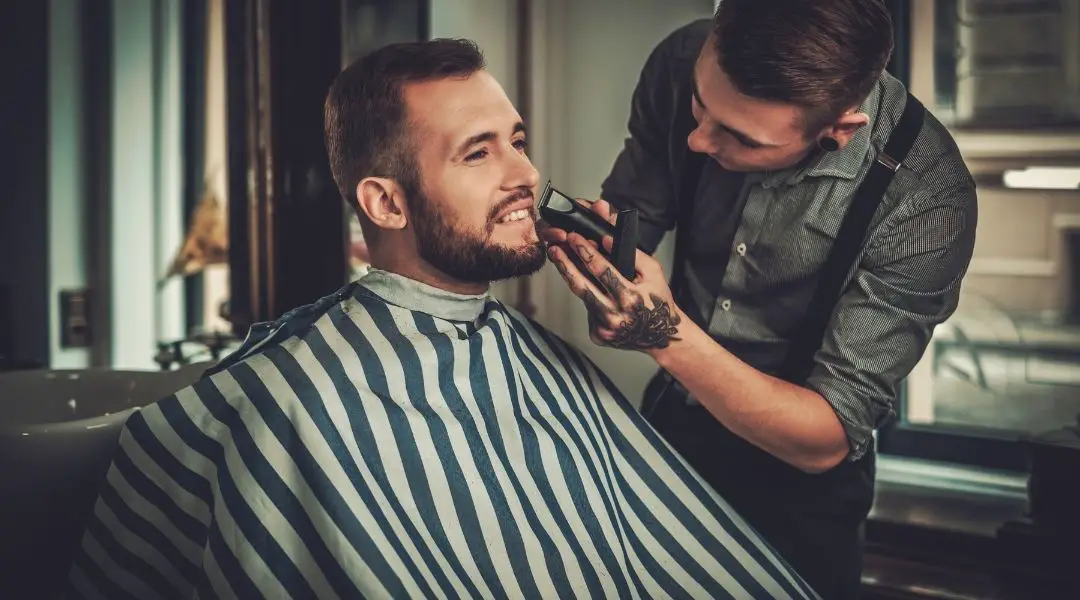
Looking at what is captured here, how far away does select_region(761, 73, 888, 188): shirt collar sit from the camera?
5.42 ft

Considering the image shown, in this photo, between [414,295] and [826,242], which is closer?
[414,295]

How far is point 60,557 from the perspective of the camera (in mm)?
1503

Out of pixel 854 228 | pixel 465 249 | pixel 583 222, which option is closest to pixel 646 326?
pixel 583 222

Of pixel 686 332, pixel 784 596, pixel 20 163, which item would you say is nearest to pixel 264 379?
pixel 686 332

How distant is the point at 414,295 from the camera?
1.56 metres

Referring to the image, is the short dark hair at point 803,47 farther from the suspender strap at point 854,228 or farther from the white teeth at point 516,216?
the white teeth at point 516,216

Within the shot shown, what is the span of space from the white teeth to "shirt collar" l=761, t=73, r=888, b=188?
50 centimetres

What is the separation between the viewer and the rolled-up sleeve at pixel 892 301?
1.60 metres

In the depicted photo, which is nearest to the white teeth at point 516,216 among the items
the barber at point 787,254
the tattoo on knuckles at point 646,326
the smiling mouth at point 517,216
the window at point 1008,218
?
the smiling mouth at point 517,216

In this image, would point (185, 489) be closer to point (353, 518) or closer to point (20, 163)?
point (353, 518)

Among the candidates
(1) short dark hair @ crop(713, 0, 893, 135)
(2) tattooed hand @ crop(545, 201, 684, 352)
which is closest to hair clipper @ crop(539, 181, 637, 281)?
(2) tattooed hand @ crop(545, 201, 684, 352)

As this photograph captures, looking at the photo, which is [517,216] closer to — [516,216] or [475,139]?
[516,216]

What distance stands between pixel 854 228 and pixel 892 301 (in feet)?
0.46

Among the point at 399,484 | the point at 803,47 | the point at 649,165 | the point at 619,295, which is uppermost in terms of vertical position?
the point at 803,47
